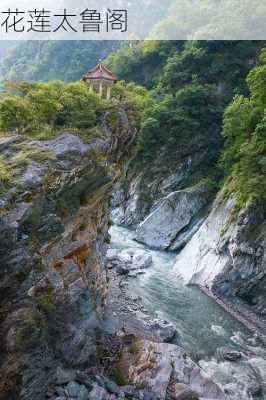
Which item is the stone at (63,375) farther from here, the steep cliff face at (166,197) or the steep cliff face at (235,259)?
the steep cliff face at (166,197)

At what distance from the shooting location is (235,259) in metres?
24.2

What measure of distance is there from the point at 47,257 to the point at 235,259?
14726 millimetres

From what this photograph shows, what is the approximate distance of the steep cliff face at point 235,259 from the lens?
23.6 meters

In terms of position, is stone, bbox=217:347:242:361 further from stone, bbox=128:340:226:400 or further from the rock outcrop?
the rock outcrop

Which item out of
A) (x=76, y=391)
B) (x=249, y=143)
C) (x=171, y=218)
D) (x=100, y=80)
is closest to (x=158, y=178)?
(x=171, y=218)

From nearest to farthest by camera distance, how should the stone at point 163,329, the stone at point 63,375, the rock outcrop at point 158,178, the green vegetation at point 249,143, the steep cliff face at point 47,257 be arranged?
the steep cliff face at point 47,257 → the stone at point 63,375 → the stone at point 163,329 → the green vegetation at point 249,143 → the rock outcrop at point 158,178

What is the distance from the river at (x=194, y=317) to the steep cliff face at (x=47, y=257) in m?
5.36

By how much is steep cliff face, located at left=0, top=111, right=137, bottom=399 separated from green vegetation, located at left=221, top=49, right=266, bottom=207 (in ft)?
37.8

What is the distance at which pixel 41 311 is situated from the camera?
11.9m

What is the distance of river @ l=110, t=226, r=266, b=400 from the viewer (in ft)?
58.9

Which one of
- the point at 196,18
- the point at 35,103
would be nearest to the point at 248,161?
the point at 35,103

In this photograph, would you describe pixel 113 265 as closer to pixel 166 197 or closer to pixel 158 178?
pixel 166 197

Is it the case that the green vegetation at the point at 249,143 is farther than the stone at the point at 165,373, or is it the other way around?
the green vegetation at the point at 249,143

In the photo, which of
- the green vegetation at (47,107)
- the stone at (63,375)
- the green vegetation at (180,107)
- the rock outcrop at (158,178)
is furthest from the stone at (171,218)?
the stone at (63,375)
